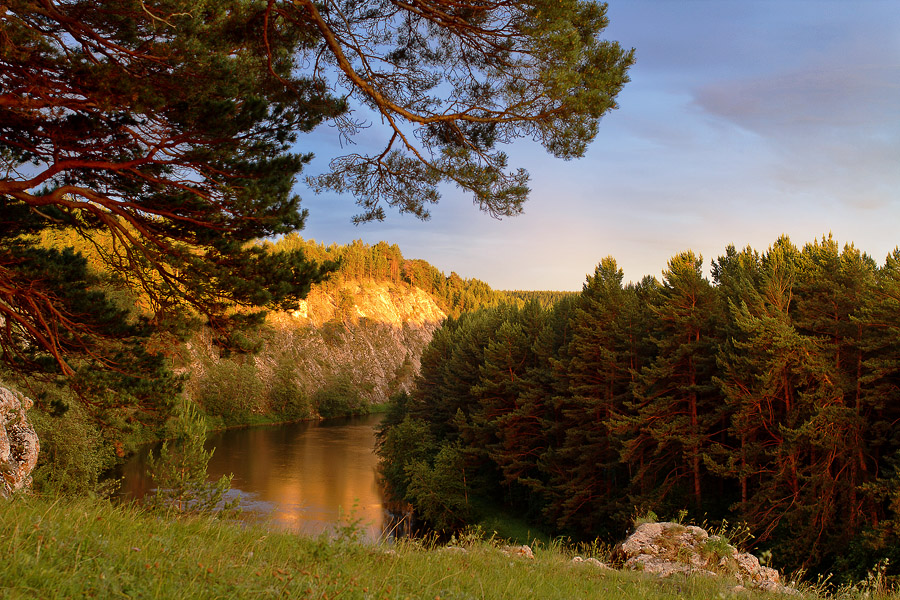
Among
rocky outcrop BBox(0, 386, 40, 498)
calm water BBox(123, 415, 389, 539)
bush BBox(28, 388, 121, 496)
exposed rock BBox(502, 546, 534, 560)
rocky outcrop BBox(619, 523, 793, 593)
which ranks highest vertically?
rocky outcrop BBox(0, 386, 40, 498)

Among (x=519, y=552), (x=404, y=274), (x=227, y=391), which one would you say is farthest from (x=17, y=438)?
(x=404, y=274)

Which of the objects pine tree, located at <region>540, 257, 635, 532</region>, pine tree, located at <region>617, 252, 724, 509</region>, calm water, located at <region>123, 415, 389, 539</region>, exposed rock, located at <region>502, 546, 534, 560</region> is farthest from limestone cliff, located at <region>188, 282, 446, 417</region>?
exposed rock, located at <region>502, 546, 534, 560</region>

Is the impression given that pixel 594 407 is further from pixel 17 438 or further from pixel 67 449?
pixel 67 449

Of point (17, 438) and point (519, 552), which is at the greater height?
point (17, 438)

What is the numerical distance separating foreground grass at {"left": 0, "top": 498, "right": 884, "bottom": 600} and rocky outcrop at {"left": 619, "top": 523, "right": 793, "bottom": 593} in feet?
2.44

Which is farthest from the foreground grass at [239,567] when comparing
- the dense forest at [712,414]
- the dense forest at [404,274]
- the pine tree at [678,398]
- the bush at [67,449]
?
the dense forest at [404,274]

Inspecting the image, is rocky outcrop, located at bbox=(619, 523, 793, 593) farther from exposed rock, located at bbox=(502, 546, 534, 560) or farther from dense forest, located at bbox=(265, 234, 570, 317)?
dense forest, located at bbox=(265, 234, 570, 317)

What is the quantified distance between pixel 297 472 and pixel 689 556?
91.1ft

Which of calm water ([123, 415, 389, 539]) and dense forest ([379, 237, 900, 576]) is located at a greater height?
dense forest ([379, 237, 900, 576])

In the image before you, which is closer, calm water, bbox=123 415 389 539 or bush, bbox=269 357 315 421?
calm water, bbox=123 415 389 539

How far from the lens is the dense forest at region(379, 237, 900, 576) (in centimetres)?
1470

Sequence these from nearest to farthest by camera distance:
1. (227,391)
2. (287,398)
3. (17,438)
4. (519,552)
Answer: (519,552) < (17,438) < (227,391) < (287,398)

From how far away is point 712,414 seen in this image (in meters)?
17.9

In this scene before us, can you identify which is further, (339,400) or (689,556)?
(339,400)
